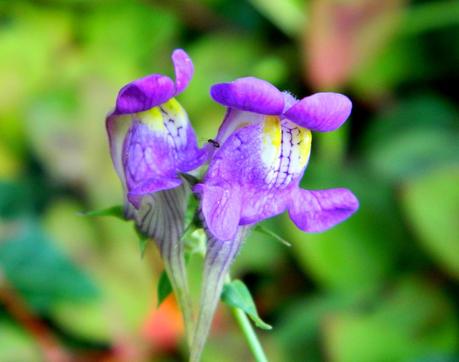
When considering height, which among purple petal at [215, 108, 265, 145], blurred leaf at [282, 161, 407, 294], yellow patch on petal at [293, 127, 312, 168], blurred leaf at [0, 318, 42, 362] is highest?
purple petal at [215, 108, 265, 145]

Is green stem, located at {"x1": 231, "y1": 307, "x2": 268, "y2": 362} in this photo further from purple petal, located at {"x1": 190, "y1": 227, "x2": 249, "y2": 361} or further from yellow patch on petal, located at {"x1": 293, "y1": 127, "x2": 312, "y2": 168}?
yellow patch on petal, located at {"x1": 293, "y1": 127, "x2": 312, "y2": 168}

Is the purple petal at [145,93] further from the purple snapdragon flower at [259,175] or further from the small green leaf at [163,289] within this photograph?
the small green leaf at [163,289]

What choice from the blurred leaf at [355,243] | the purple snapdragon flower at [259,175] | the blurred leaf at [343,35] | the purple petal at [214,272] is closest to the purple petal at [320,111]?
the purple snapdragon flower at [259,175]

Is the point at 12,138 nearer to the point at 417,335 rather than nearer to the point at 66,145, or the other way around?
the point at 66,145

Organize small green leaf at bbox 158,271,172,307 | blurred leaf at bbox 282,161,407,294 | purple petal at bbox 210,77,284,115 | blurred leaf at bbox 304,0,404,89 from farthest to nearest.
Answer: blurred leaf at bbox 304,0,404,89 → blurred leaf at bbox 282,161,407,294 → small green leaf at bbox 158,271,172,307 → purple petal at bbox 210,77,284,115

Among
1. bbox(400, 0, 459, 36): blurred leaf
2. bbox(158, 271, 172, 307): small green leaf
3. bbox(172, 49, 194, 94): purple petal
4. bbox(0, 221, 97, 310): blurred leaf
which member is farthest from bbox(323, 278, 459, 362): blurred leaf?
bbox(172, 49, 194, 94): purple petal

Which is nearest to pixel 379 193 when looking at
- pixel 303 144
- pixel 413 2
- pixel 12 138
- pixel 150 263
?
pixel 150 263

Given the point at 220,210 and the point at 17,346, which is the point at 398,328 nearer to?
the point at 17,346
